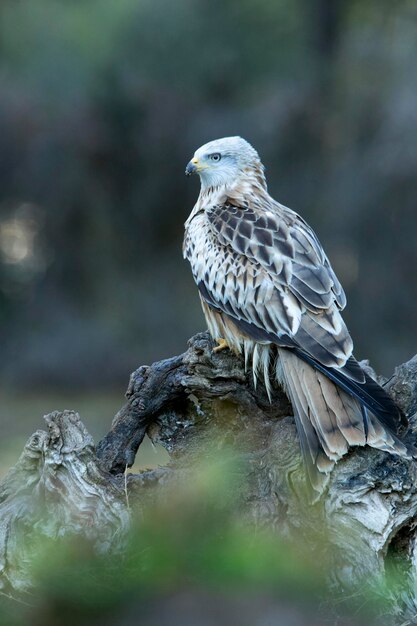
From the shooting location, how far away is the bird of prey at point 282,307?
14.6ft

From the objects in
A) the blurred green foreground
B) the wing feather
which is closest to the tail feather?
the wing feather

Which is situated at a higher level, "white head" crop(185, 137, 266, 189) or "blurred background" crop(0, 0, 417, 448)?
"blurred background" crop(0, 0, 417, 448)

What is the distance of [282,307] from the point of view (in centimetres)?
498

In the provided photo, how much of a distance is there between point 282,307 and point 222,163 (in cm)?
131

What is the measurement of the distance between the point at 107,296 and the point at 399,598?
9545 mm

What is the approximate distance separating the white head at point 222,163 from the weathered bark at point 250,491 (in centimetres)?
148

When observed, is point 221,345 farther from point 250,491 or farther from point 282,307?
point 250,491

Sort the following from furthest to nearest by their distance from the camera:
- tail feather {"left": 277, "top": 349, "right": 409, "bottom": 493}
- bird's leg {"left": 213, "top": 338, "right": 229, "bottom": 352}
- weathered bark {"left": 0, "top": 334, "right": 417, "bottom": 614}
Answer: bird's leg {"left": 213, "top": 338, "right": 229, "bottom": 352}
tail feather {"left": 277, "top": 349, "right": 409, "bottom": 493}
weathered bark {"left": 0, "top": 334, "right": 417, "bottom": 614}

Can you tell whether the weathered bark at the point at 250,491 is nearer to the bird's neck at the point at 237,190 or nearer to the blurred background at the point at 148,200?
the bird's neck at the point at 237,190

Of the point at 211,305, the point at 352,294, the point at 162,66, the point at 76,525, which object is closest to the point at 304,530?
the point at 76,525

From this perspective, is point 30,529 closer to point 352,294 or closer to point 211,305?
point 211,305

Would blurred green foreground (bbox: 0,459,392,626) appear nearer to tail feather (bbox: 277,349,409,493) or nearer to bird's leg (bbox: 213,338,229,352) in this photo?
tail feather (bbox: 277,349,409,493)

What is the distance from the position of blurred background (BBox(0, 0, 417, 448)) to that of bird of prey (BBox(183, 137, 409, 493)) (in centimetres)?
668

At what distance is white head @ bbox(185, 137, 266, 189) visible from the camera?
5.94 meters
